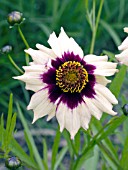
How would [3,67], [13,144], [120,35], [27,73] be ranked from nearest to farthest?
[27,73], [13,144], [3,67], [120,35]

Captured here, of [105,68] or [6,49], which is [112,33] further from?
[105,68]

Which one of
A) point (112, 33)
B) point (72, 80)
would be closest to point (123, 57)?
point (72, 80)

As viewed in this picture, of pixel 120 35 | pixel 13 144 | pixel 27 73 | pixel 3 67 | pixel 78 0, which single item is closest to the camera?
pixel 27 73

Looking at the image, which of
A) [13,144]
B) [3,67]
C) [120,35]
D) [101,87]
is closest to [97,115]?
[101,87]

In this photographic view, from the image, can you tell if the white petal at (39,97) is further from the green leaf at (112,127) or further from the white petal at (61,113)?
the green leaf at (112,127)

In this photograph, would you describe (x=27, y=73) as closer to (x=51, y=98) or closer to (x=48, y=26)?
(x=51, y=98)

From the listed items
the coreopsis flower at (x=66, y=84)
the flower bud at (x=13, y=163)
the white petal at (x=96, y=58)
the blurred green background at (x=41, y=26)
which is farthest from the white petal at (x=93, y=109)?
the blurred green background at (x=41, y=26)
